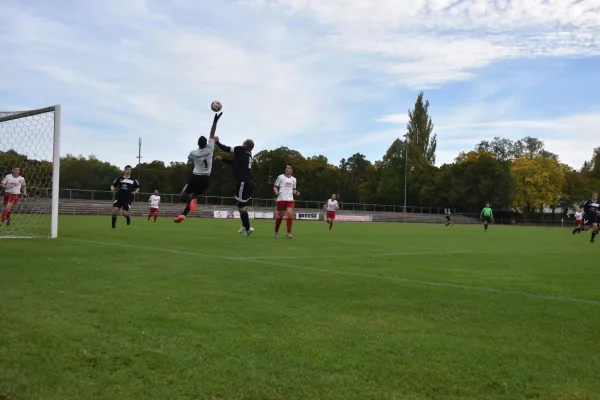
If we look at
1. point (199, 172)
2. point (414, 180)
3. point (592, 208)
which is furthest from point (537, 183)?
point (199, 172)

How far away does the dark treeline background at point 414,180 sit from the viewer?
7981cm

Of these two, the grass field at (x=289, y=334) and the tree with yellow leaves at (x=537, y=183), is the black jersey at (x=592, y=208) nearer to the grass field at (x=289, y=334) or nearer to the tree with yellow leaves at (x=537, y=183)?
the grass field at (x=289, y=334)

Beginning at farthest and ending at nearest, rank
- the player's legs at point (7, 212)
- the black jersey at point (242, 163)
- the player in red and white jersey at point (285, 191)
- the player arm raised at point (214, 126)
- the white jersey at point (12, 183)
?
the player in red and white jersey at point (285, 191), the white jersey at point (12, 183), the player's legs at point (7, 212), the black jersey at point (242, 163), the player arm raised at point (214, 126)

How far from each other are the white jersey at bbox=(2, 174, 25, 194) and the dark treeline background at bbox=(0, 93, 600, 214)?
189 ft

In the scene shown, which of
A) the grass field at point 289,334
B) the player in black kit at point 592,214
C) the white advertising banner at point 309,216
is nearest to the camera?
the grass field at point 289,334

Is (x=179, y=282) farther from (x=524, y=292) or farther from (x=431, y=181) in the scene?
(x=431, y=181)

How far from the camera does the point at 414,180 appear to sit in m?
86.4

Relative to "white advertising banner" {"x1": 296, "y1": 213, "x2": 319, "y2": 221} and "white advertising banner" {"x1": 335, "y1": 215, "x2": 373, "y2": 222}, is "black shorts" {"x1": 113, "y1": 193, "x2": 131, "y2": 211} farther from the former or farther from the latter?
"white advertising banner" {"x1": 335, "y1": 215, "x2": 373, "y2": 222}

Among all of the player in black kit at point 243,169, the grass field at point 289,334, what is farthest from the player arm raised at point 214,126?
the grass field at point 289,334

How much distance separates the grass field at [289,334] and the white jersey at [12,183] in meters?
10.5

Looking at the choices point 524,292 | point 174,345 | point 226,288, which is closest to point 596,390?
point 174,345

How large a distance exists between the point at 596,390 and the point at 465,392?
2.35 ft

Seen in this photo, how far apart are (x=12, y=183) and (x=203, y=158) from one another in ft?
22.5

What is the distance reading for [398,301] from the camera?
18.1 feet
